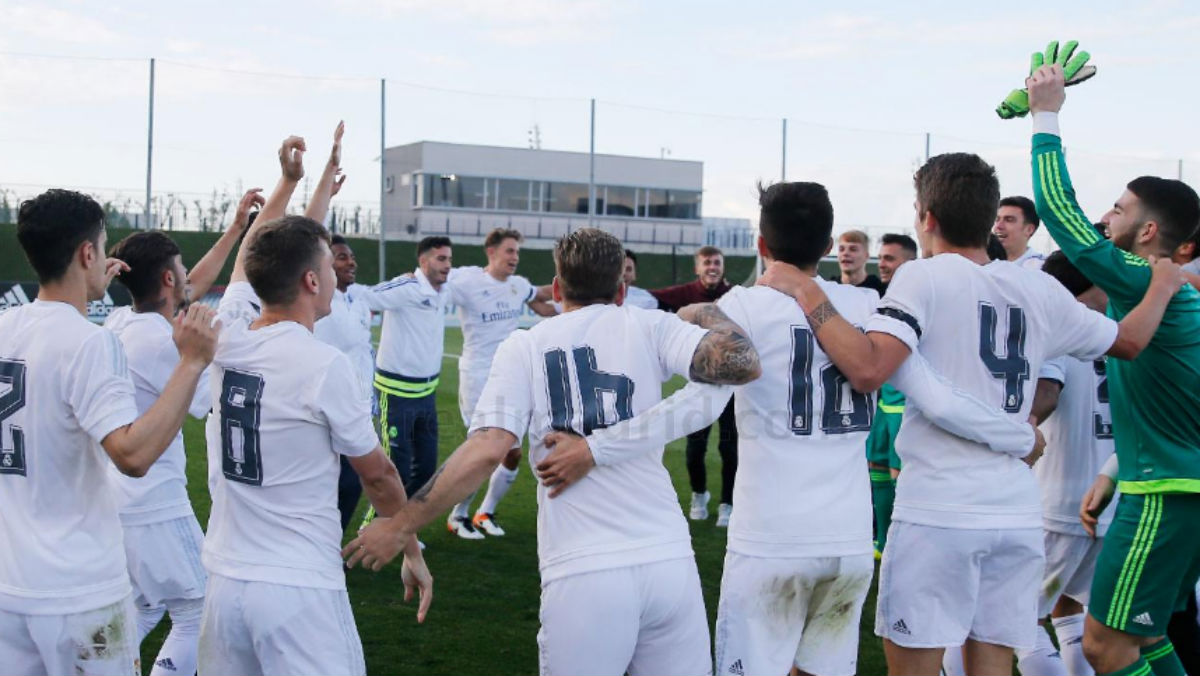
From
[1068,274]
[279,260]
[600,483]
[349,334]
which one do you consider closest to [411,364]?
[349,334]

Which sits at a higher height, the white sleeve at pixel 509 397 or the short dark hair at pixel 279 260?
the short dark hair at pixel 279 260

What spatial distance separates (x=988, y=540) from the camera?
12.3 feet

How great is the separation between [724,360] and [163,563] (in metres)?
2.55

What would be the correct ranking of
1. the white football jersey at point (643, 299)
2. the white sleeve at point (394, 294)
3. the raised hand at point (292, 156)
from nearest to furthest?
the raised hand at point (292, 156) < the white sleeve at point (394, 294) < the white football jersey at point (643, 299)

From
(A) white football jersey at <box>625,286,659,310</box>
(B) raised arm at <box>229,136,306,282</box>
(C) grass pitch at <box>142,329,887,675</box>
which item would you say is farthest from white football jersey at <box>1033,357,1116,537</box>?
(A) white football jersey at <box>625,286,659,310</box>

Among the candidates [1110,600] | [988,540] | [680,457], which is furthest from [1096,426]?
[680,457]

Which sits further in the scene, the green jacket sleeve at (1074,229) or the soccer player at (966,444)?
the green jacket sleeve at (1074,229)

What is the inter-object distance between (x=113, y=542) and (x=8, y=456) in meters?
0.40

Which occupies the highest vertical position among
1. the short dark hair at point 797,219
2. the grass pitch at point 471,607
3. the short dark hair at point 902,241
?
the short dark hair at point 902,241

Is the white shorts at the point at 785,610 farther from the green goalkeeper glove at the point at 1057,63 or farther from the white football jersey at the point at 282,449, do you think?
the green goalkeeper glove at the point at 1057,63

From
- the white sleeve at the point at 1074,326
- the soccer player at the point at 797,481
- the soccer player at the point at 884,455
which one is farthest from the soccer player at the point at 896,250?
the soccer player at the point at 797,481

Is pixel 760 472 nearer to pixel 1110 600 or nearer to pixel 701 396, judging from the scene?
pixel 701 396

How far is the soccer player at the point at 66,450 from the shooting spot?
3.18m

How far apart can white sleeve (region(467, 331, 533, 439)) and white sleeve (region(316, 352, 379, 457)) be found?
0.33 metres
